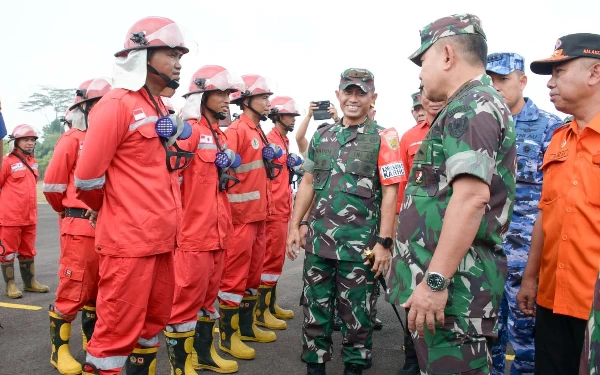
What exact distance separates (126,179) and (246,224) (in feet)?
6.22

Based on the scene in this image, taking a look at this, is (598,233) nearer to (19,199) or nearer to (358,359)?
(358,359)

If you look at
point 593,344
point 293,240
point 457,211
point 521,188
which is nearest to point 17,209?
point 293,240

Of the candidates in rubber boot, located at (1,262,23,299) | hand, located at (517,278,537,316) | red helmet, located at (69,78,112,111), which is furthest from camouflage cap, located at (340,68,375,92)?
rubber boot, located at (1,262,23,299)

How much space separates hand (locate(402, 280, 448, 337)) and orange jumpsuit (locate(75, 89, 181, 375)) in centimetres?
163

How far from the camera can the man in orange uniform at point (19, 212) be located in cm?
706

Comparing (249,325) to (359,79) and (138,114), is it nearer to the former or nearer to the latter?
(359,79)

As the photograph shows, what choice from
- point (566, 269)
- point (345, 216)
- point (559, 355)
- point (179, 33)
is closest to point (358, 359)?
point (345, 216)

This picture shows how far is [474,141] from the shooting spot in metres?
2.04

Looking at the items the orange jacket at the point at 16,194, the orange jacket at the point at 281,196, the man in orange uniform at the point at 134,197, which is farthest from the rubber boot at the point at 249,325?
→ the orange jacket at the point at 16,194

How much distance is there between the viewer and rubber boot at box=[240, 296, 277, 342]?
5.20m

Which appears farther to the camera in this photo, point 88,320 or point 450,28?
point 88,320

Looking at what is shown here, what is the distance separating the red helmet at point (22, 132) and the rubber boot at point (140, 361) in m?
5.49

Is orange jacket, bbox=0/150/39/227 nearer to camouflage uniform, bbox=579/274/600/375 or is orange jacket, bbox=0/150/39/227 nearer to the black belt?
the black belt

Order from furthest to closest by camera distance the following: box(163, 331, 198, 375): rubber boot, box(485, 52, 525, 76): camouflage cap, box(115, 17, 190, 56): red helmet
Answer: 1. box(163, 331, 198, 375): rubber boot
2. box(485, 52, 525, 76): camouflage cap
3. box(115, 17, 190, 56): red helmet
